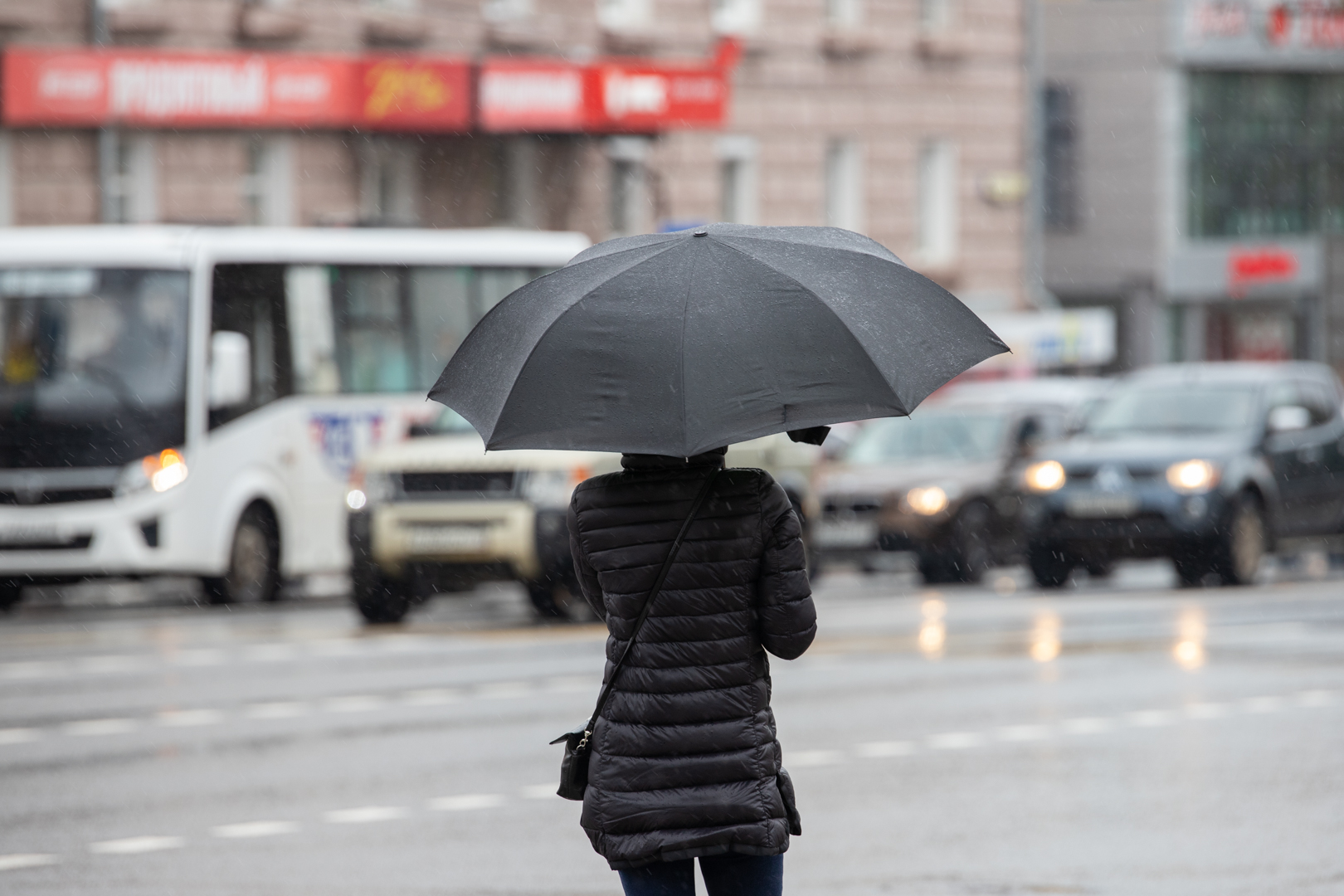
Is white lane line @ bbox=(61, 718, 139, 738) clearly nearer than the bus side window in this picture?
Yes

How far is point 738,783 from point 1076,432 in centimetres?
1778

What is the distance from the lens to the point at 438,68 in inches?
1293

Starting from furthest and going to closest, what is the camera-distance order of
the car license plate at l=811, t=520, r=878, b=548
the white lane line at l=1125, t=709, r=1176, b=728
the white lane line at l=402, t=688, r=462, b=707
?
the car license plate at l=811, t=520, r=878, b=548 → the white lane line at l=402, t=688, r=462, b=707 → the white lane line at l=1125, t=709, r=1176, b=728

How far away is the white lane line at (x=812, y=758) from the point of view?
35.7 ft

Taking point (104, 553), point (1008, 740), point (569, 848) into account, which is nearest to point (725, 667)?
point (569, 848)

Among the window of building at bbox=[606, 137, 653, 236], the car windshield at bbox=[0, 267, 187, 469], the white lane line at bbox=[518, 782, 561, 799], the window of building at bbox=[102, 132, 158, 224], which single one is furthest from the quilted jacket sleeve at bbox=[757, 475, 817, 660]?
the window of building at bbox=[606, 137, 653, 236]

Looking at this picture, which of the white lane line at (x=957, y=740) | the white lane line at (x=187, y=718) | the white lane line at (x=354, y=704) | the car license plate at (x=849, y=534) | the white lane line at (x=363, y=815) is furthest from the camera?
the car license plate at (x=849, y=534)

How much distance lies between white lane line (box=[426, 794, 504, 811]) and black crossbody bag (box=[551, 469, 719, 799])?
15.3ft

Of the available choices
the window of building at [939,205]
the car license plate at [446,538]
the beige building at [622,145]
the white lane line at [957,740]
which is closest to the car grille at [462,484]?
the car license plate at [446,538]

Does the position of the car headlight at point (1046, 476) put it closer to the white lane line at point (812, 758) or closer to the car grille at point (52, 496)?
the car grille at point (52, 496)

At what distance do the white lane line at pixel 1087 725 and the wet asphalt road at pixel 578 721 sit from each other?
0.11 ft

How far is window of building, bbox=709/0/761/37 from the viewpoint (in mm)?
39781

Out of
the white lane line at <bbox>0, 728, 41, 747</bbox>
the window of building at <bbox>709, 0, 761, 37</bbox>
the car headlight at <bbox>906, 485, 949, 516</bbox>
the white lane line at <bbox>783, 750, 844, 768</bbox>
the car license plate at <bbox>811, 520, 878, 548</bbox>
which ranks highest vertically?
the window of building at <bbox>709, 0, 761, 37</bbox>

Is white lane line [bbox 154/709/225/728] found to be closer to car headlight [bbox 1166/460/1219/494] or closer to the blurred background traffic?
the blurred background traffic
